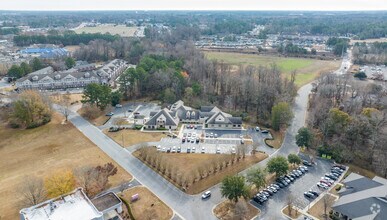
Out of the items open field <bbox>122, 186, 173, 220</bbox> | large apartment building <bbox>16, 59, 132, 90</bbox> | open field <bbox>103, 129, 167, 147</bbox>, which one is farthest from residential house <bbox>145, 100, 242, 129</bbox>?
large apartment building <bbox>16, 59, 132, 90</bbox>

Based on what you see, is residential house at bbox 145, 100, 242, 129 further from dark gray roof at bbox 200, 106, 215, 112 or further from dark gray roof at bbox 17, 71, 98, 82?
dark gray roof at bbox 17, 71, 98, 82

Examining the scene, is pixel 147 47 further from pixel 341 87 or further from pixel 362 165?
pixel 362 165

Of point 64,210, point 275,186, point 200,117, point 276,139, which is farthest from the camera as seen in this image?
point 200,117

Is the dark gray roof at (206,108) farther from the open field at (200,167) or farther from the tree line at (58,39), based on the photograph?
the tree line at (58,39)

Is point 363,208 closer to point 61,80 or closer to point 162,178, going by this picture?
point 162,178

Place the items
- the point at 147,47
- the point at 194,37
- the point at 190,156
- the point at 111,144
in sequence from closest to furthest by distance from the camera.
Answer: the point at 190,156, the point at 111,144, the point at 147,47, the point at 194,37

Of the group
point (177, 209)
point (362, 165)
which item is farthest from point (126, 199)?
point (362, 165)

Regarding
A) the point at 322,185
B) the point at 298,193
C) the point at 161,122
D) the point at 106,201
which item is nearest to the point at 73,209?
the point at 106,201

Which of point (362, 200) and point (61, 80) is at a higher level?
point (61, 80)
